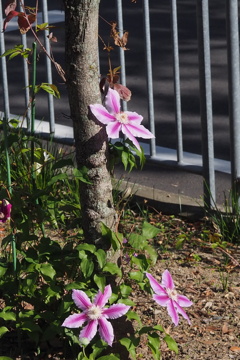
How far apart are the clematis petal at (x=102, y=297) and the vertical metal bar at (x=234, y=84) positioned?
173cm

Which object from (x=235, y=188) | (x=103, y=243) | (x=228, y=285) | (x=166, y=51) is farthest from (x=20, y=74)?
(x=103, y=243)

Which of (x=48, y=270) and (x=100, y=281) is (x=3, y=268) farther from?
(x=100, y=281)

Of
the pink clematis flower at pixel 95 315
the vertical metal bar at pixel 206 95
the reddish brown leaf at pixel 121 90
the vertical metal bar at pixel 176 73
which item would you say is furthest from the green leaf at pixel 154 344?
the vertical metal bar at pixel 176 73

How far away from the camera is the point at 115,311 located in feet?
8.63

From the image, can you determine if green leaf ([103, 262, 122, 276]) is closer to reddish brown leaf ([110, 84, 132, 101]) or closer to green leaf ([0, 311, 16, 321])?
green leaf ([0, 311, 16, 321])

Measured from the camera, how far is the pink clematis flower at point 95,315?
2.58 meters

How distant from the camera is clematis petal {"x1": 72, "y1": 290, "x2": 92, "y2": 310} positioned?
2625mm

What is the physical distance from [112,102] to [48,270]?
59cm

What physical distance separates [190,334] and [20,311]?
2.29ft

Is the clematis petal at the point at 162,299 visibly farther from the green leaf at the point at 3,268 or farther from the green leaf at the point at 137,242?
the green leaf at the point at 3,268

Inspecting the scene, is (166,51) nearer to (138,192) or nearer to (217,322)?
(138,192)

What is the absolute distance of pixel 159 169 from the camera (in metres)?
5.64

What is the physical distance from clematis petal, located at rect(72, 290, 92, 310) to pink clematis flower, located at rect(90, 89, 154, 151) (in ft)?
1.63

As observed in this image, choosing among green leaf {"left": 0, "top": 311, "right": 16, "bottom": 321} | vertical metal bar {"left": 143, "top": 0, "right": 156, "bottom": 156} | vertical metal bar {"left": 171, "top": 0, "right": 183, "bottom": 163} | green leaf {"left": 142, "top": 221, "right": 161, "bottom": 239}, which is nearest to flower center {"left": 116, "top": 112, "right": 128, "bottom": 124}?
green leaf {"left": 142, "top": 221, "right": 161, "bottom": 239}
